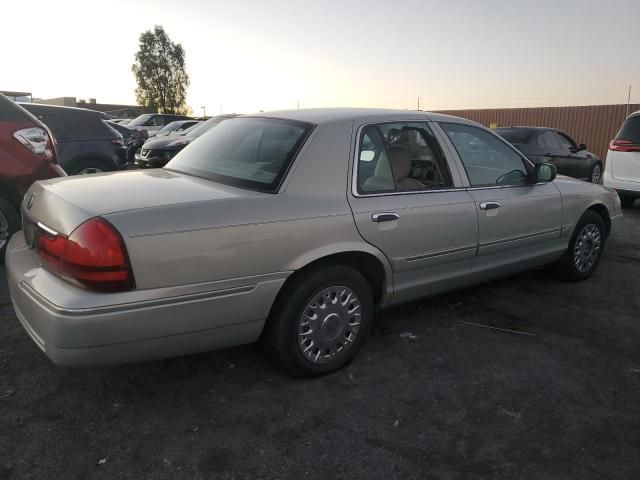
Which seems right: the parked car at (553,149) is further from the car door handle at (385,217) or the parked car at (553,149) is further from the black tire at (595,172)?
the car door handle at (385,217)

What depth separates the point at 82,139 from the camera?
802cm

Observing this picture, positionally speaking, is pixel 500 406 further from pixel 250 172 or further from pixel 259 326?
pixel 250 172

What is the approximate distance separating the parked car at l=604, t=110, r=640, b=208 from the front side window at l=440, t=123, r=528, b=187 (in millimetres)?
5116

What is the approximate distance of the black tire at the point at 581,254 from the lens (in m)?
4.77

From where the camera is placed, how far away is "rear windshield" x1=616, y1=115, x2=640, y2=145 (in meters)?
8.16

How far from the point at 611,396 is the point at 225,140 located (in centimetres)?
284

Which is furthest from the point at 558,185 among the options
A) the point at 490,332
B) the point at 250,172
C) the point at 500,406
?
the point at 250,172

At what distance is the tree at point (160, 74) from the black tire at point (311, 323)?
6209cm

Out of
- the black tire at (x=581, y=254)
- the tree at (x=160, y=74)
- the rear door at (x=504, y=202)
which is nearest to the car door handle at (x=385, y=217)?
the rear door at (x=504, y=202)

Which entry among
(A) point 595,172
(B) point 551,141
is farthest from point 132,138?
(A) point 595,172

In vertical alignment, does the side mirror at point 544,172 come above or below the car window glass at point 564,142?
above

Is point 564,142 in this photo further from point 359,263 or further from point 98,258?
point 98,258

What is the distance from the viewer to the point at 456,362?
3359 millimetres

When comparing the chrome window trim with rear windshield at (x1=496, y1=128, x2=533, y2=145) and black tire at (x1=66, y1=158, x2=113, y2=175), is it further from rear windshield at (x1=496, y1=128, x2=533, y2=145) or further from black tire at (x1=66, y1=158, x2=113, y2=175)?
rear windshield at (x1=496, y1=128, x2=533, y2=145)
